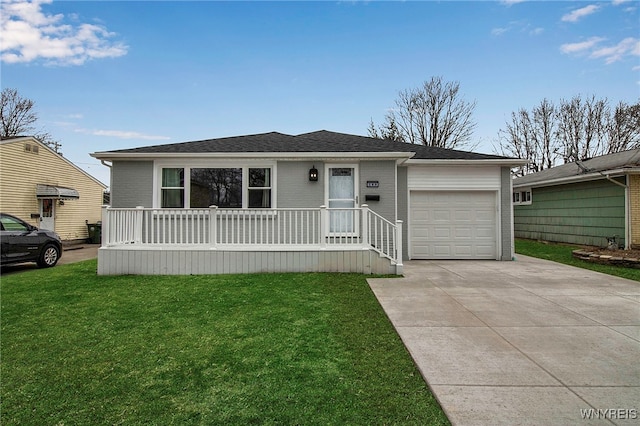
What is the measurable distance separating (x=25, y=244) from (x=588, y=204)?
17609 millimetres

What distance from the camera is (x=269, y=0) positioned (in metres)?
10.4

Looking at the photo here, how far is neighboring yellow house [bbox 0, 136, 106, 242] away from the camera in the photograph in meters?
13.5

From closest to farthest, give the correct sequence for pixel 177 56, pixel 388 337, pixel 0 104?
pixel 388 337 < pixel 177 56 < pixel 0 104

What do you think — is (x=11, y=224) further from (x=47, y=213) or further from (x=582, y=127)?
(x=582, y=127)

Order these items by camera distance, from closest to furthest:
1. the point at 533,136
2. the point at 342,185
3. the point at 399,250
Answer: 1. the point at 399,250
2. the point at 342,185
3. the point at 533,136

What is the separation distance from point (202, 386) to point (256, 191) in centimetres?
625

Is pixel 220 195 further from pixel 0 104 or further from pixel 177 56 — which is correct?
pixel 0 104

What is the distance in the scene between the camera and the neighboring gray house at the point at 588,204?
10164 mm

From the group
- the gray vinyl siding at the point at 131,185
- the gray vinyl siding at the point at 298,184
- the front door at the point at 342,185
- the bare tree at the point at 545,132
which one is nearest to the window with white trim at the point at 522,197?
the bare tree at the point at 545,132

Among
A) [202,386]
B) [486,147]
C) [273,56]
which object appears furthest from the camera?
[486,147]

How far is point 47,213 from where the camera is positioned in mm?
15312

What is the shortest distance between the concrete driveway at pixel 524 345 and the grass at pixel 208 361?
0.92ft

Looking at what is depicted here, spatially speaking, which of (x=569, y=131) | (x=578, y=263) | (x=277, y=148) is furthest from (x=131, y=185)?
(x=569, y=131)

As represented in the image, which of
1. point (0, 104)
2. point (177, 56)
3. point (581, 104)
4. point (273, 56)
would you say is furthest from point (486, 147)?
point (0, 104)
